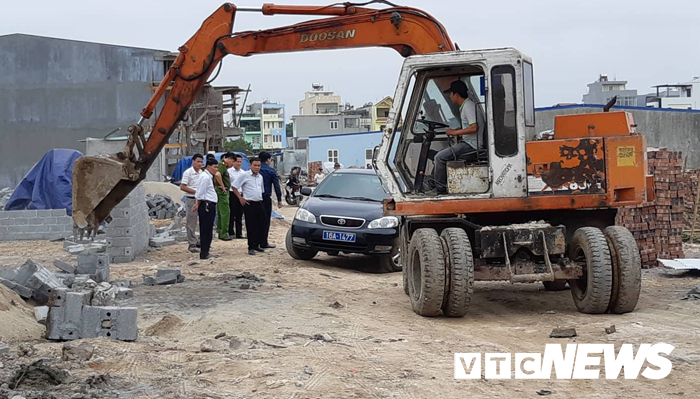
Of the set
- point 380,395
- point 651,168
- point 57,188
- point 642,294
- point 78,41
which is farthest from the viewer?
point 78,41

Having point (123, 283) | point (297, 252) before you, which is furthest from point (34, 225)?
point (123, 283)

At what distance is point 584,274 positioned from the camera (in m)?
9.56

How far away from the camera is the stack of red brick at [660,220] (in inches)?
581

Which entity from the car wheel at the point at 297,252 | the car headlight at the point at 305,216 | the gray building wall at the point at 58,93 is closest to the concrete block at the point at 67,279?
the car headlight at the point at 305,216

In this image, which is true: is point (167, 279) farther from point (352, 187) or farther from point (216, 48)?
point (352, 187)

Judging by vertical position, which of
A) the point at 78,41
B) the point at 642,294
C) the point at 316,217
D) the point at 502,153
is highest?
the point at 78,41

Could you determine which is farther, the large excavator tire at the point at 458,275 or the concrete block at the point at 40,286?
the concrete block at the point at 40,286

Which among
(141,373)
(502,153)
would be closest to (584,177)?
(502,153)

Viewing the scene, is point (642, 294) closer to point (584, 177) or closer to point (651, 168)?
point (584, 177)

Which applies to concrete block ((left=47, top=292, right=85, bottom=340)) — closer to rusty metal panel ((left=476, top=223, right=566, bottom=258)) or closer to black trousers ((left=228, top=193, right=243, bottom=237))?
rusty metal panel ((left=476, top=223, right=566, bottom=258))

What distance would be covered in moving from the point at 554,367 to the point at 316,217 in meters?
7.71

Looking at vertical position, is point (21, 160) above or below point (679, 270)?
above

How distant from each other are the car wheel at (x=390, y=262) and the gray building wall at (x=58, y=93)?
26579 millimetres

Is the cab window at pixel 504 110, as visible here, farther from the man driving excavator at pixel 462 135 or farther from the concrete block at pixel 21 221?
the concrete block at pixel 21 221
